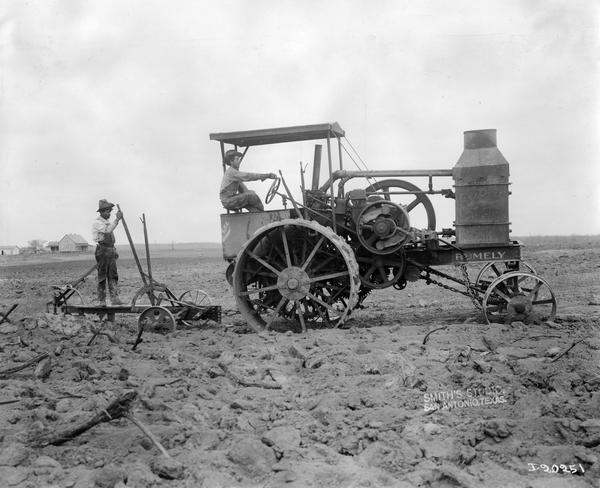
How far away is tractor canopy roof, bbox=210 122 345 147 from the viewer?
751 centimetres

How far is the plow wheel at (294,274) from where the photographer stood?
7336 mm

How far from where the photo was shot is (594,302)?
917 centimetres

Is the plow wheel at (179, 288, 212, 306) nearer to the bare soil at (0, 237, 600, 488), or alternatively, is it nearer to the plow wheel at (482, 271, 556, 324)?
the bare soil at (0, 237, 600, 488)

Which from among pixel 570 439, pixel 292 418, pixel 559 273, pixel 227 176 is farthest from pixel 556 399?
pixel 559 273

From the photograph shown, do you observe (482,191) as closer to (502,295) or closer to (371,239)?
(502,295)

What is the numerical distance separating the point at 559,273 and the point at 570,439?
11239mm

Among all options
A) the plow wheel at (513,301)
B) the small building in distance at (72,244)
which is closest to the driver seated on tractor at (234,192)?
the plow wheel at (513,301)

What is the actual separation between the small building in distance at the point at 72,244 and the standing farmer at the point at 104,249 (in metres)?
36.7

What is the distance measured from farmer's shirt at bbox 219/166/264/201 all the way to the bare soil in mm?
1906

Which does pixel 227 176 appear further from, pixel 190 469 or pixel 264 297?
pixel 190 469

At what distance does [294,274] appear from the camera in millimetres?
7449

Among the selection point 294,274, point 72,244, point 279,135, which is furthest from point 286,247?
point 72,244

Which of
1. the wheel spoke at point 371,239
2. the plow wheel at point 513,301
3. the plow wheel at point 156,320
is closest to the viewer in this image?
the plow wheel at point 513,301

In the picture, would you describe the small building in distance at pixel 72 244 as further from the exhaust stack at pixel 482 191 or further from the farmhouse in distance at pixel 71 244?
the exhaust stack at pixel 482 191
